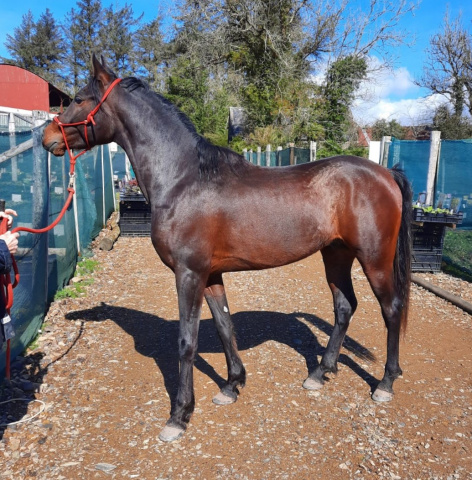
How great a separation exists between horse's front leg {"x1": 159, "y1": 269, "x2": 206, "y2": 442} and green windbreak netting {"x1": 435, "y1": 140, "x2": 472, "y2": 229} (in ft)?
19.8

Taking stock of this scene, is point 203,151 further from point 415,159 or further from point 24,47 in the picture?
point 24,47

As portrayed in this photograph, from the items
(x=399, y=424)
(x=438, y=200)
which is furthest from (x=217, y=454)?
(x=438, y=200)

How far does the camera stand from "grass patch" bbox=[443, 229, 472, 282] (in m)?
7.02

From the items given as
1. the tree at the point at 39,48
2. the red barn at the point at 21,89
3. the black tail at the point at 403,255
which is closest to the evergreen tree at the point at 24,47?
the tree at the point at 39,48

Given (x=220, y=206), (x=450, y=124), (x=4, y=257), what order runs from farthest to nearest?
(x=450, y=124) < (x=220, y=206) < (x=4, y=257)

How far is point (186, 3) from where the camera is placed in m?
24.4

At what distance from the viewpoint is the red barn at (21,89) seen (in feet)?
61.0

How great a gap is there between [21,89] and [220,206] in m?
19.2

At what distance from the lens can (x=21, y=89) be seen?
18844 mm

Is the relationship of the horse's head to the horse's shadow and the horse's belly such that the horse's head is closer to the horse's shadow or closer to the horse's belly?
the horse's belly

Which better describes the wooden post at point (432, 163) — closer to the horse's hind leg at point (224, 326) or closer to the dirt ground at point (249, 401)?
the dirt ground at point (249, 401)

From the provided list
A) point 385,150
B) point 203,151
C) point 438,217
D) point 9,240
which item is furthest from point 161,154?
point 385,150

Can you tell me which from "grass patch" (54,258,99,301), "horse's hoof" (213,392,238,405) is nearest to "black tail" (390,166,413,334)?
"horse's hoof" (213,392,238,405)

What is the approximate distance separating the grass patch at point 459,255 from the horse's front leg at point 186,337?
5221 mm
